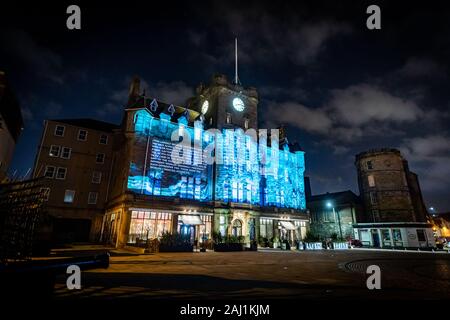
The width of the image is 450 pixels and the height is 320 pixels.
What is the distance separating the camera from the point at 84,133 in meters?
35.4

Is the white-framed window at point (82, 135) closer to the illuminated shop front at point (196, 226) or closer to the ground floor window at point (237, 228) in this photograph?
the illuminated shop front at point (196, 226)

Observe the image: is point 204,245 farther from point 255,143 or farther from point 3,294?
point 3,294

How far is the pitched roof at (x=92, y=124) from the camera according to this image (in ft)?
116

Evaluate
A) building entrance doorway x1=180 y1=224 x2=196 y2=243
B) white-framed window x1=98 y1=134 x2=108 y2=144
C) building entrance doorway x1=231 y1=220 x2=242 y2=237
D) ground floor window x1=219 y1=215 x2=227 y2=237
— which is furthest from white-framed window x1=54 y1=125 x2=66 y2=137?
building entrance doorway x1=231 y1=220 x2=242 y2=237

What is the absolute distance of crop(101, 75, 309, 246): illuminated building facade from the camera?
91.5ft

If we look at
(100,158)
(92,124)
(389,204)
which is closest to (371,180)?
(389,204)

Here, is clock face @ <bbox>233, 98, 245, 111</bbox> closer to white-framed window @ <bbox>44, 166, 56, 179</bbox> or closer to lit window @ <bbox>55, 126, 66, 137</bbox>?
lit window @ <bbox>55, 126, 66, 137</bbox>

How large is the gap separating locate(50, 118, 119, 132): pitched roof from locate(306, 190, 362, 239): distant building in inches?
1667

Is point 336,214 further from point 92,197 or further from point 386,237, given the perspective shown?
point 92,197

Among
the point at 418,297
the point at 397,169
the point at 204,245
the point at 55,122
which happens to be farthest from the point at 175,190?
the point at 397,169

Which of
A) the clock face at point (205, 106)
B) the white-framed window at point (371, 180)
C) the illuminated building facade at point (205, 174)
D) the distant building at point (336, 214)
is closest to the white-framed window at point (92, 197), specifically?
the illuminated building facade at point (205, 174)

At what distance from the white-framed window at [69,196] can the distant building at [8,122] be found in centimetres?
706

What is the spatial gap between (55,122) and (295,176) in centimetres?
3743

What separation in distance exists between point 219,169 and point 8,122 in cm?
2726
